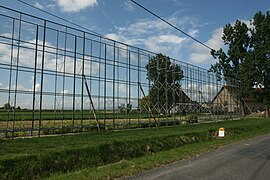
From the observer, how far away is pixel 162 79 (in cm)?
3538

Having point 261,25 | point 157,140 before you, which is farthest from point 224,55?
point 157,140

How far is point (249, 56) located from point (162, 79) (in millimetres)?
30156

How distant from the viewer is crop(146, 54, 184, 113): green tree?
31.7 m

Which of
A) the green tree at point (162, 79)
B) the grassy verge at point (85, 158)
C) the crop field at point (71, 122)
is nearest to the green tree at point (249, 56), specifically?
the crop field at point (71, 122)

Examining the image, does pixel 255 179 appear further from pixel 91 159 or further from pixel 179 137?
pixel 179 137

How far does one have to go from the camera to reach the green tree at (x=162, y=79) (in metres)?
31.7

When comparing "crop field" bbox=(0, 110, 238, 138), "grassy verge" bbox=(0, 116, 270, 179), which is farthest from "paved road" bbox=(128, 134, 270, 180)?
"crop field" bbox=(0, 110, 238, 138)

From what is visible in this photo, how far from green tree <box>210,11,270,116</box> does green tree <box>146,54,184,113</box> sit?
26.3 metres

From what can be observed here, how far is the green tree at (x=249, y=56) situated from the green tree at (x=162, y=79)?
86.4ft

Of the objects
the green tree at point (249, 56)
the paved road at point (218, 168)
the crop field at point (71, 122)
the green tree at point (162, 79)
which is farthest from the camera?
the green tree at point (249, 56)

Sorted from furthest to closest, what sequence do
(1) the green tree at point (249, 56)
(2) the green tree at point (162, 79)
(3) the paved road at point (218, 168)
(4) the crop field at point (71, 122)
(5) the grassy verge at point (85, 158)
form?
1. (1) the green tree at point (249, 56)
2. (2) the green tree at point (162, 79)
3. (4) the crop field at point (71, 122)
4. (5) the grassy verge at point (85, 158)
5. (3) the paved road at point (218, 168)

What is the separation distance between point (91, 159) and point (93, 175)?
250 cm

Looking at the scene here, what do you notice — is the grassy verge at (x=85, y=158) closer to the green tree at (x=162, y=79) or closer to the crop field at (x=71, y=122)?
the crop field at (x=71, y=122)

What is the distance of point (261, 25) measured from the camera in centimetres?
5881
